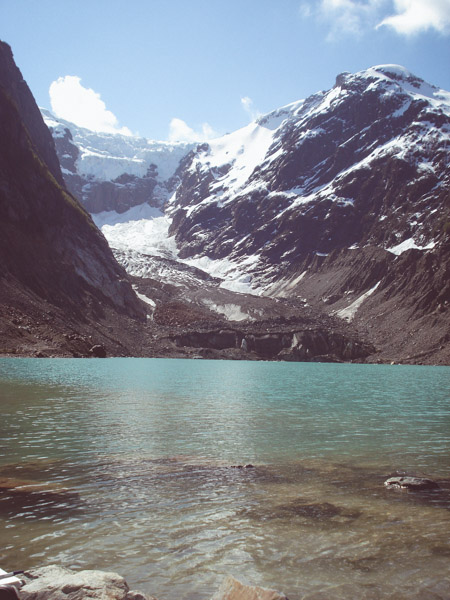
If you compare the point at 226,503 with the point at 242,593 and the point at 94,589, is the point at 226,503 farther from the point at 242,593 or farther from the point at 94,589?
the point at 94,589

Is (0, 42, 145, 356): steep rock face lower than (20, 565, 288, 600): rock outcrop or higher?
higher

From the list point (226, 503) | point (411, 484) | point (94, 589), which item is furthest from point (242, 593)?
point (411, 484)

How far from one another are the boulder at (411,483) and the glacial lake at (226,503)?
381 mm

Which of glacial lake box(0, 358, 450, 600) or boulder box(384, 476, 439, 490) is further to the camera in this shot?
boulder box(384, 476, 439, 490)

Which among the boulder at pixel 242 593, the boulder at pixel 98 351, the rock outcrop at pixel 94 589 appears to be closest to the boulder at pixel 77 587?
the rock outcrop at pixel 94 589

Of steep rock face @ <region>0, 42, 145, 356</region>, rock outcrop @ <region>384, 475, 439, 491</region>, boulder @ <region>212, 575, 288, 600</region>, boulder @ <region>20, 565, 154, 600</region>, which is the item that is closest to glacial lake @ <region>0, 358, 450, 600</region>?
rock outcrop @ <region>384, 475, 439, 491</region>

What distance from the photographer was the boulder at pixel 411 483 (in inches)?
696

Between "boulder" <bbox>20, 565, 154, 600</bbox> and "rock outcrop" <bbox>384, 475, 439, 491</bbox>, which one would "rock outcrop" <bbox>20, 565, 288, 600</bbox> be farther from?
"rock outcrop" <bbox>384, 475, 439, 491</bbox>

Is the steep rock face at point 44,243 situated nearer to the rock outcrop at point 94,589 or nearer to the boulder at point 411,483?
the boulder at point 411,483

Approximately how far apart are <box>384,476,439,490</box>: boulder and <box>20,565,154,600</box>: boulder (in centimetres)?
1136

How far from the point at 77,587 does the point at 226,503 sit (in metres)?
7.44

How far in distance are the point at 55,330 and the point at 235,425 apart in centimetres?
8750

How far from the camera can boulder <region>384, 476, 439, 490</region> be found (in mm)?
17672

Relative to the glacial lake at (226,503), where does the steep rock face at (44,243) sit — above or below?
above
